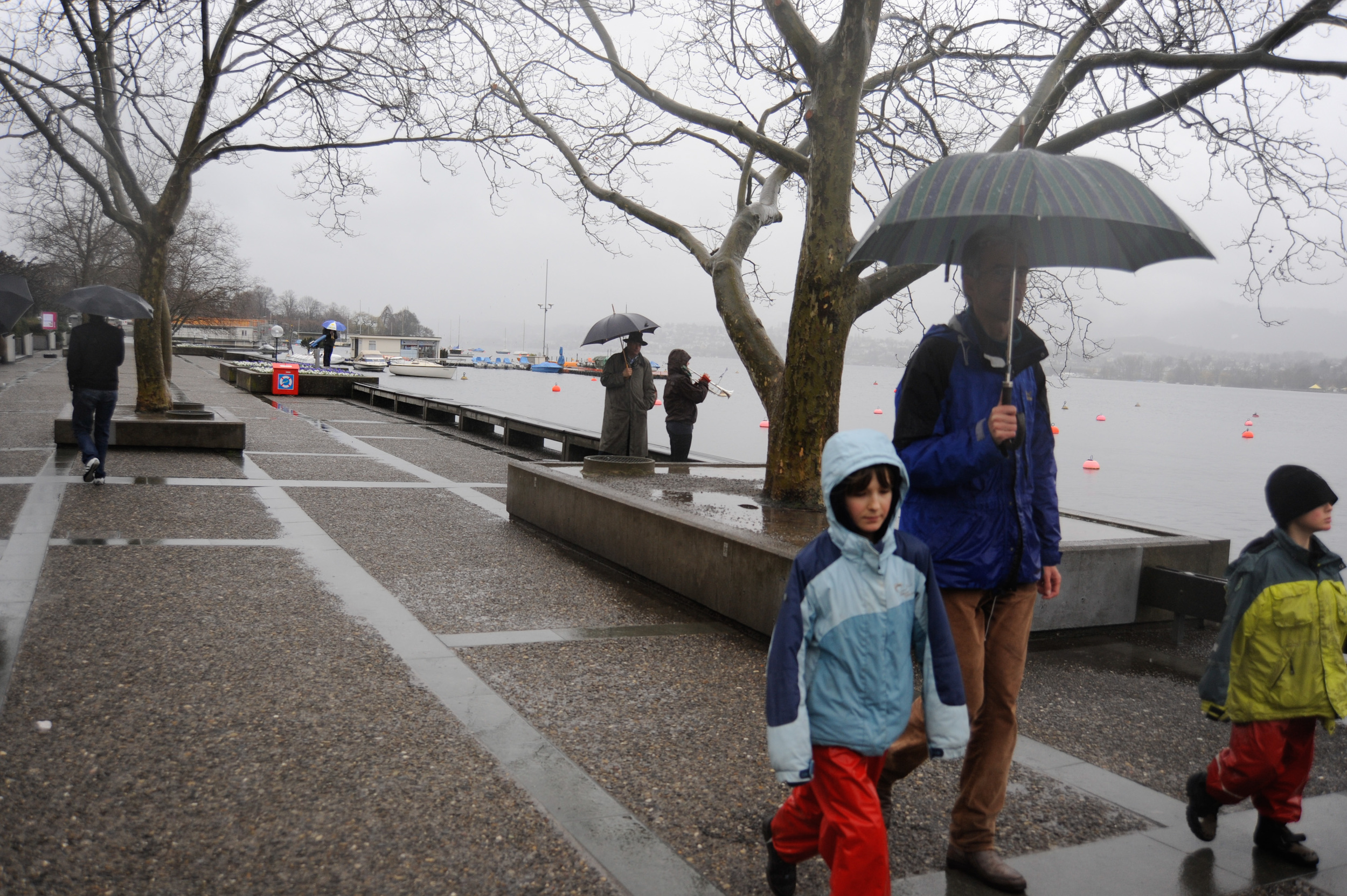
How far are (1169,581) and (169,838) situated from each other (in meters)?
5.64

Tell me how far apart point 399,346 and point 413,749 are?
146 meters

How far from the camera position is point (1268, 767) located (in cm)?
325

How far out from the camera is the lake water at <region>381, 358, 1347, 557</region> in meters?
22.4

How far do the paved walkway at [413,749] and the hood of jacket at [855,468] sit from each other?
115 cm

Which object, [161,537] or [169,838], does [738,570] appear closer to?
[169,838]

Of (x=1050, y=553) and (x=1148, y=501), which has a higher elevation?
(x=1050, y=553)

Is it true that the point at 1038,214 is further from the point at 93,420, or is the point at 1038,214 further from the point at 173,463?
the point at 173,463

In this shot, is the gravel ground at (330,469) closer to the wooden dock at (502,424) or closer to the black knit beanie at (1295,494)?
the wooden dock at (502,424)

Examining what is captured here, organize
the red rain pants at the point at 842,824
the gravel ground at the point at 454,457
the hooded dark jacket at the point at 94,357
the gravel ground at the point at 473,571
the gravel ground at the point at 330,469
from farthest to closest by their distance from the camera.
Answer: the gravel ground at the point at 454,457 → the gravel ground at the point at 330,469 → the hooded dark jacket at the point at 94,357 → the gravel ground at the point at 473,571 → the red rain pants at the point at 842,824

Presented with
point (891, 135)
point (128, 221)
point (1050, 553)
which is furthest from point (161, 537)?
point (128, 221)

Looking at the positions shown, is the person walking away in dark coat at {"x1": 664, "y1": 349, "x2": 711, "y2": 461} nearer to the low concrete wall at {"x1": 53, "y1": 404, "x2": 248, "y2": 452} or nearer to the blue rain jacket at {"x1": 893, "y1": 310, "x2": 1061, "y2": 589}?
the low concrete wall at {"x1": 53, "y1": 404, "x2": 248, "y2": 452}

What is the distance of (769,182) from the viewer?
11.6 metres

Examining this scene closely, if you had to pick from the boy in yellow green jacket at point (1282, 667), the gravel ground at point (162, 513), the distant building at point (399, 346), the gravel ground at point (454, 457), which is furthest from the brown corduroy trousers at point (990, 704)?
the distant building at point (399, 346)

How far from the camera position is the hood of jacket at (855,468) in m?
2.57
